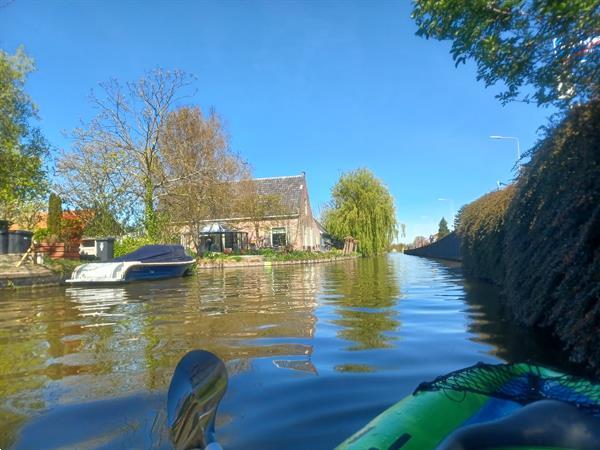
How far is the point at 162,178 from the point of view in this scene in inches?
860

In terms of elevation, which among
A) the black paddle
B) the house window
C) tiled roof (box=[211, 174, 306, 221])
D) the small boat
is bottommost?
the black paddle

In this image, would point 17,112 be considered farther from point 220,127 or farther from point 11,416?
point 11,416

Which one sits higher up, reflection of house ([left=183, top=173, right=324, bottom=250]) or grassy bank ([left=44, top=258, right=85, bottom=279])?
reflection of house ([left=183, top=173, right=324, bottom=250])

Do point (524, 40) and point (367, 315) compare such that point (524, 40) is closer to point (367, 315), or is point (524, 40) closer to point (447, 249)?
point (367, 315)

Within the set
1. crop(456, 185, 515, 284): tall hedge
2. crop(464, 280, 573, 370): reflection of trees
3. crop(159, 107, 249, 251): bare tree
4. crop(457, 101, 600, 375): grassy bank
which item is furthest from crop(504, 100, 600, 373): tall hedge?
crop(159, 107, 249, 251): bare tree

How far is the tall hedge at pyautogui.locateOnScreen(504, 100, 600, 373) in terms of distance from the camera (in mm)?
3420

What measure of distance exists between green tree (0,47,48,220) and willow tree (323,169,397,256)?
2622cm

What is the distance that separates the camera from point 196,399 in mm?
1945

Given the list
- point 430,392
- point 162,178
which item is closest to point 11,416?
point 430,392

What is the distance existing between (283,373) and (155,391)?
96 centimetres

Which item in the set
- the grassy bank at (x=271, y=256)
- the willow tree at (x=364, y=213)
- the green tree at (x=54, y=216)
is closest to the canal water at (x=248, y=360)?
the grassy bank at (x=271, y=256)

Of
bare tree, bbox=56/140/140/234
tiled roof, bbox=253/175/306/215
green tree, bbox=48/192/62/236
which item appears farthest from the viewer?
tiled roof, bbox=253/175/306/215

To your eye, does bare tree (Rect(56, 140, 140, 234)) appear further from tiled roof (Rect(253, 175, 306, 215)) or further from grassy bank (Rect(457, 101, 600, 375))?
grassy bank (Rect(457, 101, 600, 375))

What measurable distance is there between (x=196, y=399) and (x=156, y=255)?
12724 mm
